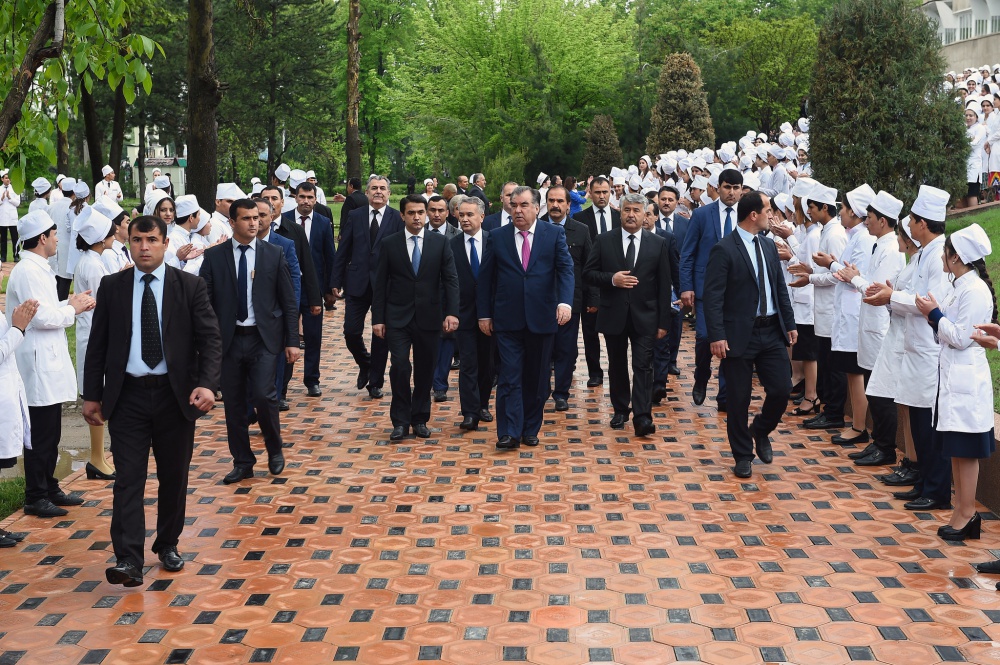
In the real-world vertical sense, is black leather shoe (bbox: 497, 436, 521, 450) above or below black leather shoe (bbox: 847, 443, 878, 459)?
above

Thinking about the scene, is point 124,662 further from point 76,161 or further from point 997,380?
point 76,161

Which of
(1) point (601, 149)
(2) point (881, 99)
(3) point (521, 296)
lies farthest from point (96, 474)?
(1) point (601, 149)

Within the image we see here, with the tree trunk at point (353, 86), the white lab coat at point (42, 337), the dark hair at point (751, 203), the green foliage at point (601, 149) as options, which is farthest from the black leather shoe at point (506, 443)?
the green foliage at point (601, 149)

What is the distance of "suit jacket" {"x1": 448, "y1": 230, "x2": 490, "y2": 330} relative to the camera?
10492mm

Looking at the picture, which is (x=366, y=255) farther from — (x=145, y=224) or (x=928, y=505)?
(x=928, y=505)

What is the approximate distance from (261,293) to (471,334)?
2488mm

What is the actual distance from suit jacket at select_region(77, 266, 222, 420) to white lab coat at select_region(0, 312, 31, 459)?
2.30 feet

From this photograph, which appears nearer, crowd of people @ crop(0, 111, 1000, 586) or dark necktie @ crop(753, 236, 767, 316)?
crowd of people @ crop(0, 111, 1000, 586)

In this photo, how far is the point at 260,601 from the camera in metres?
6.18

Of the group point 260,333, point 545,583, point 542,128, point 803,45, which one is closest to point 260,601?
point 545,583

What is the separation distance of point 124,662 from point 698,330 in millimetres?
6988

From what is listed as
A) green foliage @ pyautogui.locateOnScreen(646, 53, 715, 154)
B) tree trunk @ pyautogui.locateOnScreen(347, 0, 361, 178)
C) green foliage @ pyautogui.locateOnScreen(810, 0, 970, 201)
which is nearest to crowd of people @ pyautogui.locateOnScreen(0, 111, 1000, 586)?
green foliage @ pyautogui.locateOnScreen(810, 0, 970, 201)

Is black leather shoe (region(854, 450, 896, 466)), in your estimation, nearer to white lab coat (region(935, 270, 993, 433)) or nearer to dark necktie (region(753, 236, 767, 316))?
dark necktie (region(753, 236, 767, 316))

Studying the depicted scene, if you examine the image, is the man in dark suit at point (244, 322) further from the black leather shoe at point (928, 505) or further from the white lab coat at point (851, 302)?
the black leather shoe at point (928, 505)
